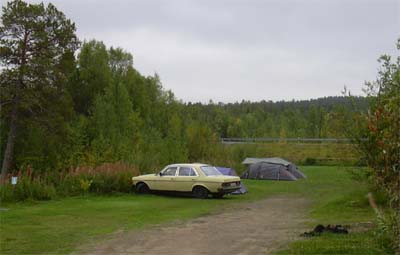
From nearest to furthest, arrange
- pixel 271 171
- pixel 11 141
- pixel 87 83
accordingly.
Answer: pixel 11 141
pixel 271 171
pixel 87 83

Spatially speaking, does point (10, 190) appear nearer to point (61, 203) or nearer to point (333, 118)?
point (61, 203)

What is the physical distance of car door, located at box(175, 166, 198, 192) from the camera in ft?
67.3

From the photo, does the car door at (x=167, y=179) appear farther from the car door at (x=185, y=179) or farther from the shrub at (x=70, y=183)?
the shrub at (x=70, y=183)

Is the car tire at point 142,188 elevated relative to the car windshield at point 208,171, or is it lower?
Result: lower

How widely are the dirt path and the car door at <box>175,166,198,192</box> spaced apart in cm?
512

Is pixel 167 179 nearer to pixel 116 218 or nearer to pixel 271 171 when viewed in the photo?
pixel 116 218

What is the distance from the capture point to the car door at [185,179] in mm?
20509

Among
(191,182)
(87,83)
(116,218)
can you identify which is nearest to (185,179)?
(191,182)

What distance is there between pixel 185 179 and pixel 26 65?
1421cm

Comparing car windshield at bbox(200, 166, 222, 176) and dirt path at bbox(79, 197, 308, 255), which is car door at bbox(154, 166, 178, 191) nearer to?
car windshield at bbox(200, 166, 222, 176)

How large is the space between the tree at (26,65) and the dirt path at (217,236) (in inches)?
725

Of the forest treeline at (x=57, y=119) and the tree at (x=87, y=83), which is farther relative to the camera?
the tree at (x=87, y=83)

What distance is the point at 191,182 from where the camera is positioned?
67.2ft

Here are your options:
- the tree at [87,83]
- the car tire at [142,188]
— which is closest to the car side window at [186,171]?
the car tire at [142,188]
